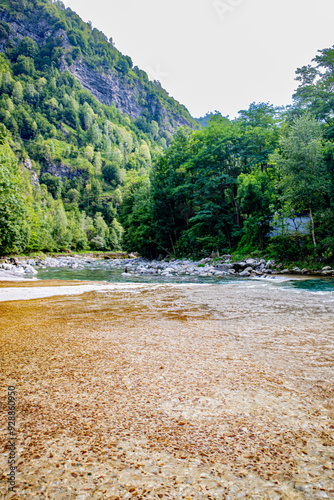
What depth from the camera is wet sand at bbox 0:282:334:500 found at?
146cm

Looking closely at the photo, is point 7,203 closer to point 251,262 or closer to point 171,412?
point 251,262

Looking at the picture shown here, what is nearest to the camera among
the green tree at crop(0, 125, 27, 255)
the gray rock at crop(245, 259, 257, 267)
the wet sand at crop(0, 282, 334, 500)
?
the wet sand at crop(0, 282, 334, 500)

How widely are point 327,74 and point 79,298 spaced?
1169 inches

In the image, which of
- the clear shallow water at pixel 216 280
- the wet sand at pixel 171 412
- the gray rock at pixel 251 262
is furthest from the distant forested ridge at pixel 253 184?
the wet sand at pixel 171 412

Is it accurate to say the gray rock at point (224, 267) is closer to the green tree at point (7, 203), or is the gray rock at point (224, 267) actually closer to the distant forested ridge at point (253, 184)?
the distant forested ridge at point (253, 184)

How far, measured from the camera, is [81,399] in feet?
7.74

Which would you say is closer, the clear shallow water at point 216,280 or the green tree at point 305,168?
the clear shallow water at point 216,280

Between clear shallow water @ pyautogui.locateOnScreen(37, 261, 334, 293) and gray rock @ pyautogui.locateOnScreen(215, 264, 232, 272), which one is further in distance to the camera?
gray rock @ pyautogui.locateOnScreen(215, 264, 232, 272)

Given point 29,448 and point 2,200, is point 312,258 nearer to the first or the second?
point 29,448

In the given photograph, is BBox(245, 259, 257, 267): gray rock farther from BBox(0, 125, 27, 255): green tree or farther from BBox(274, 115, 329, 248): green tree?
BBox(0, 125, 27, 255): green tree

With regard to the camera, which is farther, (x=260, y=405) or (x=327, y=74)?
(x=327, y=74)

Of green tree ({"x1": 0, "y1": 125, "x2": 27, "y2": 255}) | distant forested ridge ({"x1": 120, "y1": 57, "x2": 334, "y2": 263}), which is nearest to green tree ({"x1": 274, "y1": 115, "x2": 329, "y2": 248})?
distant forested ridge ({"x1": 120, "y1": 57, "x2": 334, "y2": 263})

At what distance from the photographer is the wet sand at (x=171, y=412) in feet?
4.79

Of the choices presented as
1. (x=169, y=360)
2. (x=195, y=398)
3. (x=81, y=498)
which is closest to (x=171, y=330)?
(x=169, y=360)
